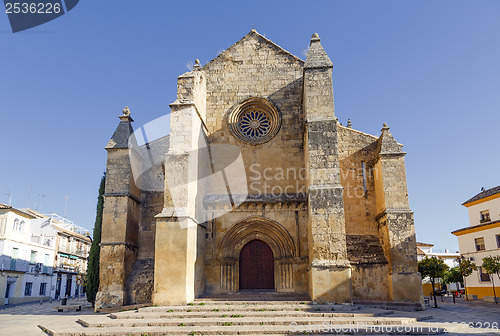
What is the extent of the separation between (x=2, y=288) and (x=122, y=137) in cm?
1663

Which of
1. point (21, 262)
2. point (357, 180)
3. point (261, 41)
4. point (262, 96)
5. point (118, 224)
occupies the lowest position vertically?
point (21, 262)

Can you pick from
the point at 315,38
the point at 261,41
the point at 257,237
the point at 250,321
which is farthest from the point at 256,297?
the point at 261,41

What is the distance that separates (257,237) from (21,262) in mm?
21576

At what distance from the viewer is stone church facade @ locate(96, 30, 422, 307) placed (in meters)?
11.3

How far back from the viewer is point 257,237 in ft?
44.2

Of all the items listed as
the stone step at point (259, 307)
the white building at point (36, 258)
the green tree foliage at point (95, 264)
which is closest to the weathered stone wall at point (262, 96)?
the stone step at point (259, 307)

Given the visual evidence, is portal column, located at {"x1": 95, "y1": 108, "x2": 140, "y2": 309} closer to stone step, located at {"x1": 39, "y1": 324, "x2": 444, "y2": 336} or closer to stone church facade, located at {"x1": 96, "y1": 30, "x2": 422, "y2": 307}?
stone church facade, located at {"x1": 96, "y1": 30, "x2": 422, "y2": 307}

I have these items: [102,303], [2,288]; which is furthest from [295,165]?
[2,288]

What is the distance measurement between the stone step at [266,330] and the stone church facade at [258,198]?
2.01 meters

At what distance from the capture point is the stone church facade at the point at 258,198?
11297mm

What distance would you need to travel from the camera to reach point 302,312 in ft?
31.9

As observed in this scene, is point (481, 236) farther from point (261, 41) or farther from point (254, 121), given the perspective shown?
point (261, 41)

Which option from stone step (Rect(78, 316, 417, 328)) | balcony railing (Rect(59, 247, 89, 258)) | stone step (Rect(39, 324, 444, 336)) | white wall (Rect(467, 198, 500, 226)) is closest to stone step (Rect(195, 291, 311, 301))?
stone step (Rect(78, 316, 417, 328))

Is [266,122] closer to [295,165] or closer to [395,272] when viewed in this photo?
[295,165]
